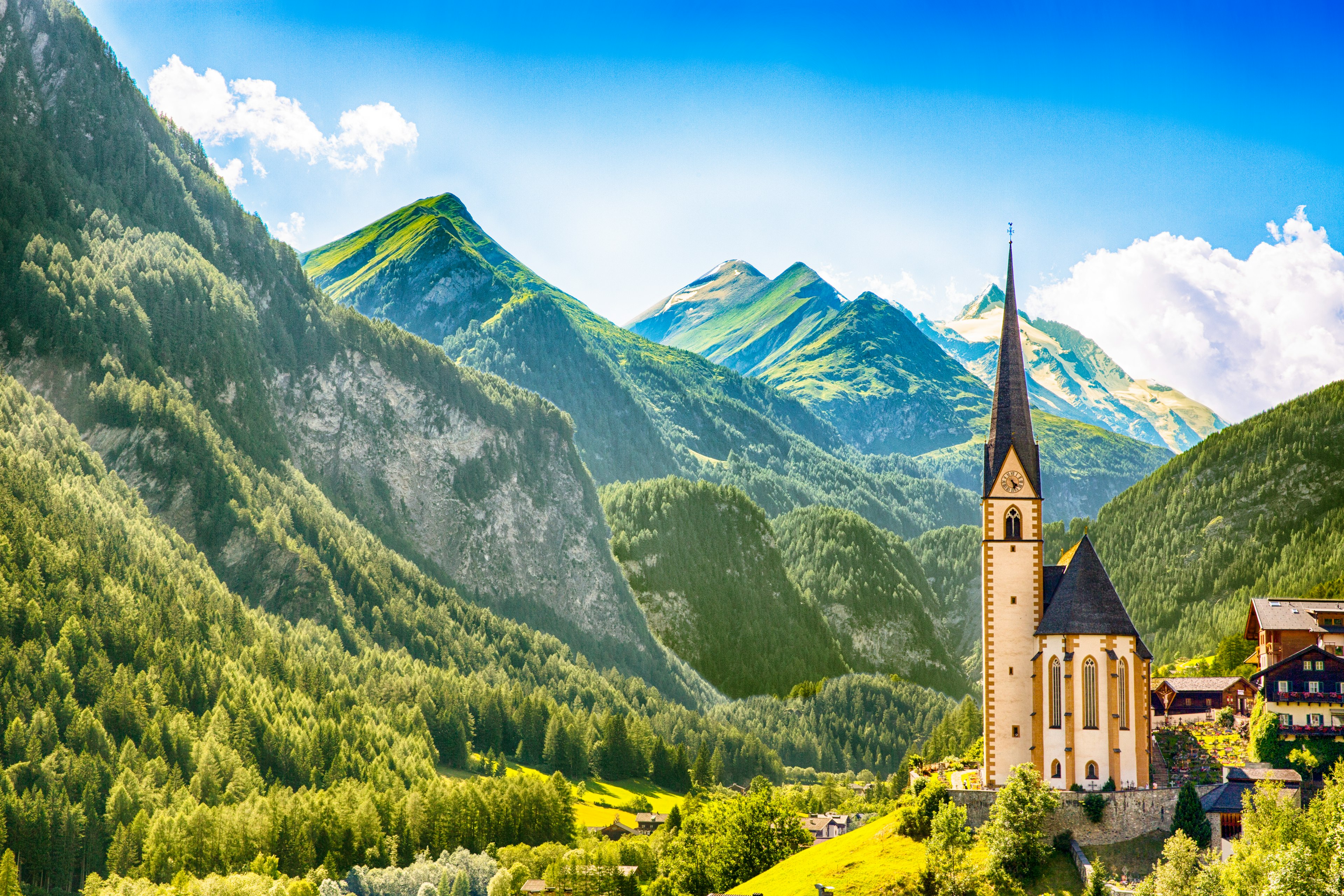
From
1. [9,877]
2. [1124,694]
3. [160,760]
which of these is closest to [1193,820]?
[1124,694]

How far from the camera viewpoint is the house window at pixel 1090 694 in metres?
91.0

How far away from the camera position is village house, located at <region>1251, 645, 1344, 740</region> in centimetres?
9238

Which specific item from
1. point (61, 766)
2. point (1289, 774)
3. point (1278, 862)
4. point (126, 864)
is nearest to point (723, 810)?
point (1289, 774)

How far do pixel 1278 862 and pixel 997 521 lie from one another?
35245 mm

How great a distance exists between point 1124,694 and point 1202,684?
2266 centimetres

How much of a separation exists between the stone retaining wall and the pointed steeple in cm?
2369

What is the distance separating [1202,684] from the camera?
109562 millimetres

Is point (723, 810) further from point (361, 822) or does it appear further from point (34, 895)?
point (34, 895)

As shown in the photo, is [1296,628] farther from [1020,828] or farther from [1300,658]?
[1020,828]

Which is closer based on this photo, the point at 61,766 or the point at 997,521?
the point at 997,521

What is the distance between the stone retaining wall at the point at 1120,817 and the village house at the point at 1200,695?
2112 centimetres

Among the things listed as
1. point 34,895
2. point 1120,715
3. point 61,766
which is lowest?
point 34,895

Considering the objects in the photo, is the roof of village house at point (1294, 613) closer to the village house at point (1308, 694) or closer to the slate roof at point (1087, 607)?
the village house at point (1308, 694)

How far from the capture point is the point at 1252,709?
100312 mm
